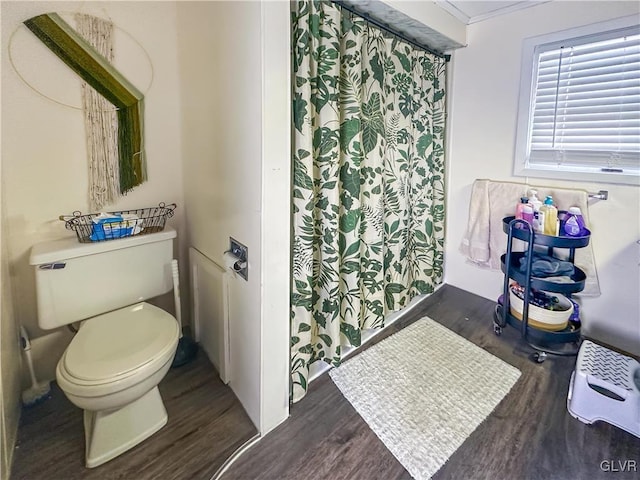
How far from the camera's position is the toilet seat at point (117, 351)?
118 cm

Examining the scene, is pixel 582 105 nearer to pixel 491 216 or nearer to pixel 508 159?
pixel 508 159

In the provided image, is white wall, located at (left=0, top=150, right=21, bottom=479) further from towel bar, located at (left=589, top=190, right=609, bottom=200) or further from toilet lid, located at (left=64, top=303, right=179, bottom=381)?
towel bar, located at (left=589, top=190, right=609, bottom=200)

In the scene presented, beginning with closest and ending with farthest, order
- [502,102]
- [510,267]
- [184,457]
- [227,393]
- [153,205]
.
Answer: [184,457]
[227,393]
[153,205]
[510,267]
[502,102]

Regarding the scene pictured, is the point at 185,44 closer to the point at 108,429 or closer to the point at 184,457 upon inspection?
the point at 108,429

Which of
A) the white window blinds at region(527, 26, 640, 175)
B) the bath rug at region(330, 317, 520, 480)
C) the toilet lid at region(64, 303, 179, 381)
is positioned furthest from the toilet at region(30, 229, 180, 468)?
the white window blinds at region(527, 26, 640, 175)

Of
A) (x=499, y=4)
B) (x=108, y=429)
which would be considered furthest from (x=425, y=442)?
(x=499, y=4)

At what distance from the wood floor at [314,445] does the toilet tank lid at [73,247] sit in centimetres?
77

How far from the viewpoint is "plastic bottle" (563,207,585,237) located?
1.82m

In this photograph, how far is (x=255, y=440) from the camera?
4.59 ft

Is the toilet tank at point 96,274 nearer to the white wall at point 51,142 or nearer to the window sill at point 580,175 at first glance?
the white wall at point 51,142

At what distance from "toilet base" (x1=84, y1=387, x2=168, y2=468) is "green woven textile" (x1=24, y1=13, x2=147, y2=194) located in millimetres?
1098

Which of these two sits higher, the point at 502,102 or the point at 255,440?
the point at 502,102

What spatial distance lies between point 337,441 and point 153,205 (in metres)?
1.60

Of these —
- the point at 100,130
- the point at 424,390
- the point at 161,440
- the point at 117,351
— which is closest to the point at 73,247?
the point at 117,351
